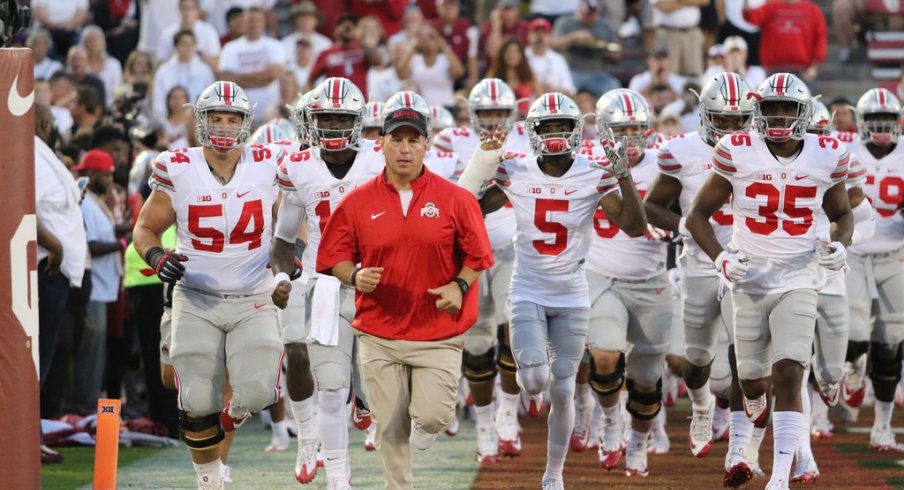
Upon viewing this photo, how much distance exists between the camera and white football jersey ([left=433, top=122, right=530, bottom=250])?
388 inches

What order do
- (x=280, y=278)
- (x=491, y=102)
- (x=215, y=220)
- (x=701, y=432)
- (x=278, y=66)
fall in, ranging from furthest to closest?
1. (x=278, y=66)
2. (x=491, y=102)
3. (x=701, y=432)
4. (x=215, y=220)
5. (x=280, y=278)

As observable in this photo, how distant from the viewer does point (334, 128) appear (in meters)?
7.62

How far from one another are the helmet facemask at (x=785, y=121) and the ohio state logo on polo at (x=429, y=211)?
1.92 meters

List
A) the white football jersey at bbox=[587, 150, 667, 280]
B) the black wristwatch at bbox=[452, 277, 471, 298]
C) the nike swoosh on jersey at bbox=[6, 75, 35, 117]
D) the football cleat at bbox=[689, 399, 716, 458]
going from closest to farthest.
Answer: the nike swoosh on jersey at bbox=[6, 75, 35, 117] < the black wristwatch at bbox=[452, 277, 471, 298] < the white football jersey at bbox=[587, 150, 667, 280] < the football cleat at bbox=[689, 399, 716, 458]

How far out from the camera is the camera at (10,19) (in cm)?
652

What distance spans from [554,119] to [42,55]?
7701 millimetres

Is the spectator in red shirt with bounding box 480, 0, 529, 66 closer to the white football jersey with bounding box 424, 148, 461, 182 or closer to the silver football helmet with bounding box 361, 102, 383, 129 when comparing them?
the silver football helmet with bounding box 361, 102, 383, 129

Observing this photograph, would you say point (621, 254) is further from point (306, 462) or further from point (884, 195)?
point (306, 462)

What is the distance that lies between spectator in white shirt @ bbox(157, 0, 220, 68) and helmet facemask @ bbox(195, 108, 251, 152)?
8072 mm

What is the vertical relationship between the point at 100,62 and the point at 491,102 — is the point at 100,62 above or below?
above

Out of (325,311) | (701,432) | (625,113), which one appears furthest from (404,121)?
(701,432)

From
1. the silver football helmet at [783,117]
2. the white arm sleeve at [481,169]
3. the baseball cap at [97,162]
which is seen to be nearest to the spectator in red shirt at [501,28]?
the baseball cap at [97,162]

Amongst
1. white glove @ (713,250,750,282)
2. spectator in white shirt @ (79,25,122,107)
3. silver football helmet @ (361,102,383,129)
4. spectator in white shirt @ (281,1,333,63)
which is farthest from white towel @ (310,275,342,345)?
spectator in white shirt @ (281,1,333,63)

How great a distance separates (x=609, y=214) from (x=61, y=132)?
6550 mm
